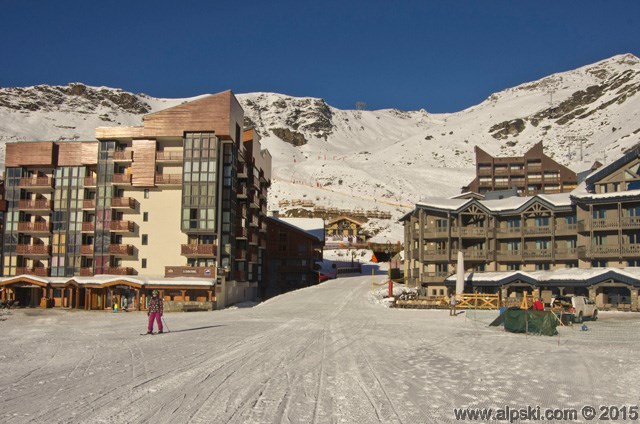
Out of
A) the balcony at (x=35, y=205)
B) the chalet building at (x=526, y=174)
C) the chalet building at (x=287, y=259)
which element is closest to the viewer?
the balcony at (x=35, y=205)

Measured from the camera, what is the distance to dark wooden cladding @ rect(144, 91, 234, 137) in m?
54.2

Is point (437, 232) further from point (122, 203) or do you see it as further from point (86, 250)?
point (86, 250)

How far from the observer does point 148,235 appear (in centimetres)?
5544

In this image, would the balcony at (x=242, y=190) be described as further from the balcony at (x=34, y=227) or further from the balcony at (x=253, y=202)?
the balcony at (x=34, y=227)

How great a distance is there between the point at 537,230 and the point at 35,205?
4828 cm

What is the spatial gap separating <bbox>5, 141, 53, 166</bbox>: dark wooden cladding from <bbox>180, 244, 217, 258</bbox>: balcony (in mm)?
17437

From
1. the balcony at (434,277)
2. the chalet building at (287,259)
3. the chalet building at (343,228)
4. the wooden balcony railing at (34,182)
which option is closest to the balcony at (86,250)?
the wooden balcony railing at (34,182)

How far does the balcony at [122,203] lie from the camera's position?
54875mm

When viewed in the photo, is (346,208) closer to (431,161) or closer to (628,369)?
(431,161)

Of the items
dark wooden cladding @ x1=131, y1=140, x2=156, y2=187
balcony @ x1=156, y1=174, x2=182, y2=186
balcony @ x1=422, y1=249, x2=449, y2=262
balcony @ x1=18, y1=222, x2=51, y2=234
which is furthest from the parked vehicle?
balcony @ x1=18, y1=222, x2=51, y2=234

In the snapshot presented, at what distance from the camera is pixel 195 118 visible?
54.8 metres

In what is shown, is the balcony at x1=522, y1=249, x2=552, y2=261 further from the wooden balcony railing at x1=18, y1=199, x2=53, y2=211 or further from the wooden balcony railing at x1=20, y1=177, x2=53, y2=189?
the wooden balcony railing at x1=20, y1=177, x2=53, y2=189

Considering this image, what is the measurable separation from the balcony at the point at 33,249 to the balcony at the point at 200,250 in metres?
15.2

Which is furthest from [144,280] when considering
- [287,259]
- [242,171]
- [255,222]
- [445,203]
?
[445,203]
